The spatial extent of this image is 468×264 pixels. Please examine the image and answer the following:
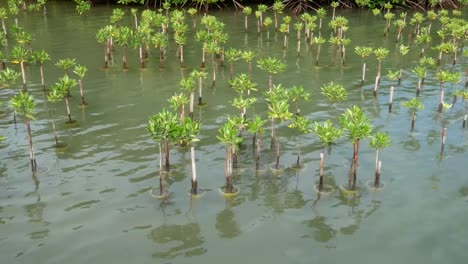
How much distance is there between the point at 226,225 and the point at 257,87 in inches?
343

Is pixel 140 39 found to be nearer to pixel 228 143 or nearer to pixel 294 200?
pixel 228 143

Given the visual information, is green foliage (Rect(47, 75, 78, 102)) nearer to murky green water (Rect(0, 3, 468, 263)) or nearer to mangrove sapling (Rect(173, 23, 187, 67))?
murky green water (Rect(0, 3, 468, 263))

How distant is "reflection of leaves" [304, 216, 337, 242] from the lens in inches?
359

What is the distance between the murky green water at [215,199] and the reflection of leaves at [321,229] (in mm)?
37

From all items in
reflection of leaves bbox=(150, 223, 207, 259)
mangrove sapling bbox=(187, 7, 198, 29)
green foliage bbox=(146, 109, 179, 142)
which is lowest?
reflection of leaves bbox=(150, 223, 207, 259)

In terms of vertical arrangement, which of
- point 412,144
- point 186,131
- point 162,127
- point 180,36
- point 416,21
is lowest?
point 412,144

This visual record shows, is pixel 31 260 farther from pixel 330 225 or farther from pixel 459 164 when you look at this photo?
pixel 459 164

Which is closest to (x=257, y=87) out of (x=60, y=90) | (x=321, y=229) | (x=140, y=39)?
(x=140, y=39)

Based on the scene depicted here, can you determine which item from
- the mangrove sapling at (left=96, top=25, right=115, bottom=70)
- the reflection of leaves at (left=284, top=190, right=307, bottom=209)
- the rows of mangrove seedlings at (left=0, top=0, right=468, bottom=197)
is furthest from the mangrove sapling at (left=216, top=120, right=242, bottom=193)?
the mangrove sapling at (left=96, top=25, right=115, bottom=70)

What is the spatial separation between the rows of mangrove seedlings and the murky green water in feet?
0.91

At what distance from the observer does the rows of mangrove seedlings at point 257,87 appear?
1072cm

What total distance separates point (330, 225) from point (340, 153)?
11.1 feet

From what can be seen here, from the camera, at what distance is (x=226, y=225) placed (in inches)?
374

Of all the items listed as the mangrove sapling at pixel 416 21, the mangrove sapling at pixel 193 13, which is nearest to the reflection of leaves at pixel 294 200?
the mangrove sapling at pixel 416 21
